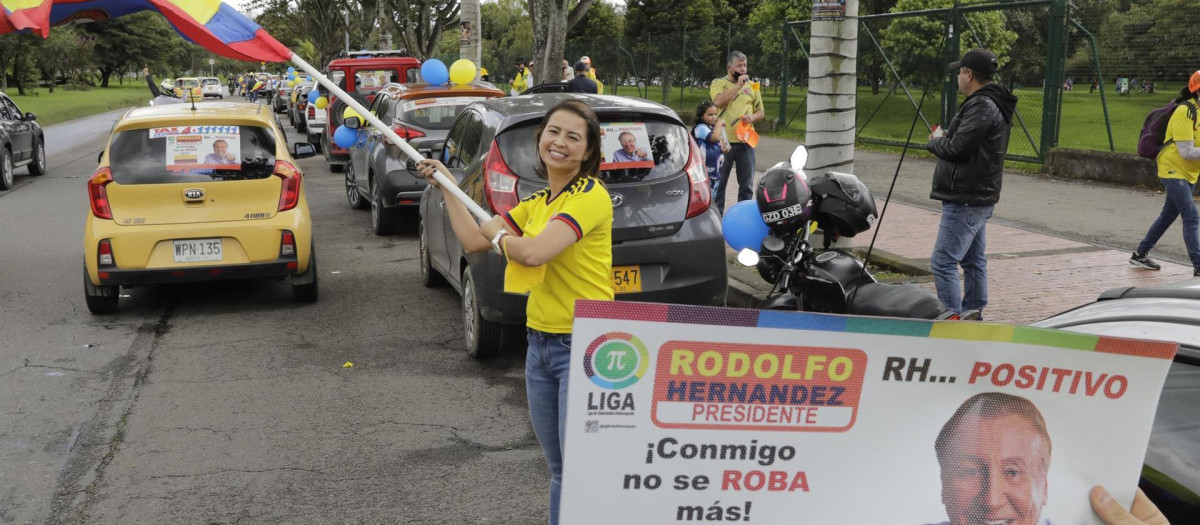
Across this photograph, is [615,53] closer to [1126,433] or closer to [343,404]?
[343,404]

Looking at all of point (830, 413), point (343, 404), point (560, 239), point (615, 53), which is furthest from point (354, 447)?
point (615, 53)

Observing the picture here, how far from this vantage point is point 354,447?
5336 millimetres

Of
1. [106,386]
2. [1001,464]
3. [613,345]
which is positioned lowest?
[106,386]

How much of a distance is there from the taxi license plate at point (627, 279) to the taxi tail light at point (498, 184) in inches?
29.9

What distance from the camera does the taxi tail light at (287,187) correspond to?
8.23m

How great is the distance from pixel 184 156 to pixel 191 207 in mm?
410

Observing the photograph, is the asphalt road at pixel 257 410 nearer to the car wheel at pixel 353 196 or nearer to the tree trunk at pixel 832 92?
the tree trunk at pixel 832 92

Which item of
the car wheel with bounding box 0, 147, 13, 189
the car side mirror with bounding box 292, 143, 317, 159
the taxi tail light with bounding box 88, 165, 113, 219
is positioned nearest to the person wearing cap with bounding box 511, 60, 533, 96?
the car wheel with bounding box 0, 147, 13, 189

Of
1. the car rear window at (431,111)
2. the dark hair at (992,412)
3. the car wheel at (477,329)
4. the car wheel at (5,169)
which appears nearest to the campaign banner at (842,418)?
the dark hair at (992,412)

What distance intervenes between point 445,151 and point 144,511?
14.3 ft

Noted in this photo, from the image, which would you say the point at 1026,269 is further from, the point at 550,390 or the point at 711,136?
the point at 550,390

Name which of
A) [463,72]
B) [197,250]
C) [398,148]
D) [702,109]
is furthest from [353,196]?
[197,250]

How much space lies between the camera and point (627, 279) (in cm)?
655

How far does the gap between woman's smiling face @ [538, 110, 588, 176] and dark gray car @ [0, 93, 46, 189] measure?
1637 cm
